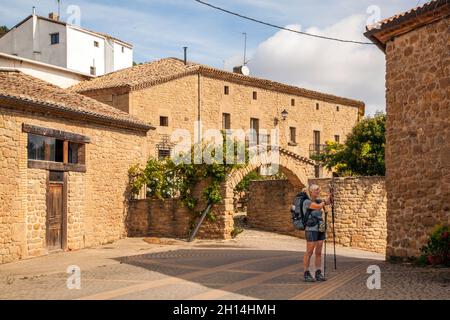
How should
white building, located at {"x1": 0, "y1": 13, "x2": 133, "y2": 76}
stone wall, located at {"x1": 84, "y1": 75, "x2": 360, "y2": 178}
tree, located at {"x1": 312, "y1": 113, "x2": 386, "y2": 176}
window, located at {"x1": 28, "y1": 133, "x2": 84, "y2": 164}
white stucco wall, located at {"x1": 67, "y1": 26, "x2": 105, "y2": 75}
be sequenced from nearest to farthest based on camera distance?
window, located at {"x1": 28, "y1": 133, "x2": 84, "y2": 164} → tree, located at {"x1": 312, "y1": 113, "x2": 386, "y2": 176} → stone wall, located at {"x1": 84, "y1": 75, "x2": 360, "y2": 178} → white building, located at {"x1": 0, "y1": 13, "x2": 133, "y2": 76} → white stucco wall, located at {"x1": 67, "y1": 26, "x2": 105, "y2": 75}

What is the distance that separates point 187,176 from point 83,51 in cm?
2153

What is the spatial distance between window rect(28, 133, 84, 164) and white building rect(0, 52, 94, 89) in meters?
10.1

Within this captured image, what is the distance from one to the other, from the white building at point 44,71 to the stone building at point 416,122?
1805cm

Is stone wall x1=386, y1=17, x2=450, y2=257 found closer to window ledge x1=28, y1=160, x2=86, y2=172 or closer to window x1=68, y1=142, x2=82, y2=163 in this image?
window ledge x1=28, y1=160, x2=86, y2=172

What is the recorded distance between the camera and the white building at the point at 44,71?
84.4ft

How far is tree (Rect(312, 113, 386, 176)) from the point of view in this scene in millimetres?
25672

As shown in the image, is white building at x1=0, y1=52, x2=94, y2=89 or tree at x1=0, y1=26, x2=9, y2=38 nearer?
white building at x1=0, y1=52, x2=94, y2=89

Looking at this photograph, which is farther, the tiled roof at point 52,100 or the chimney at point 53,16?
the chimney at point 53,16

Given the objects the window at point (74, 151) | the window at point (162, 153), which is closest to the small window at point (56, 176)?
the window at point (74, 151)

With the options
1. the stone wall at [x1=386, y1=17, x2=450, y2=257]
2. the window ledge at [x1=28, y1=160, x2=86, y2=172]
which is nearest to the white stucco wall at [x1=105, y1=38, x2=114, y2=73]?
the window ledge at [x1=28, y1=160, x2=86, y2=172]

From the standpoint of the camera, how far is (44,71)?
28.0 metres

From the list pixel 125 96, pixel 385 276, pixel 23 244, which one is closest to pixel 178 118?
pixel 125 96

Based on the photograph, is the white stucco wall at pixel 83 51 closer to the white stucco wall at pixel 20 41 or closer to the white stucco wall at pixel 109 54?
the white stucco wall at pixel 109 54

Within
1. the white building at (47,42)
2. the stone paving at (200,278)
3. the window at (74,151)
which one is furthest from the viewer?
the white building at (47,42)
